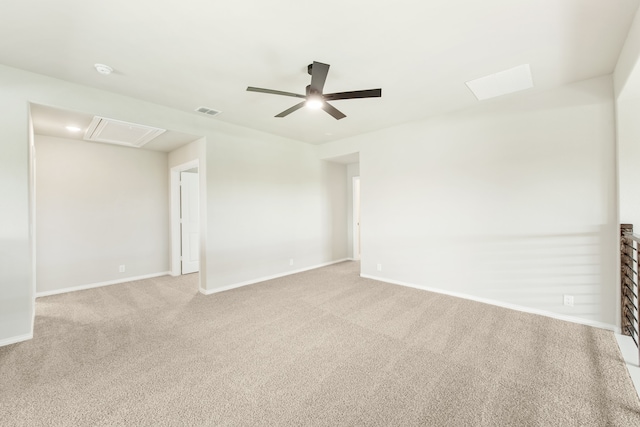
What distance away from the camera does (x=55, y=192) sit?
13.4ft

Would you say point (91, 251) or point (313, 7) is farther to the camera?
point (91, 251)

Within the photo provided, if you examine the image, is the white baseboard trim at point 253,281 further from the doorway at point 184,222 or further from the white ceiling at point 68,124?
the white ceiling at point 68,124

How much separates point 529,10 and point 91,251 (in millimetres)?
6255

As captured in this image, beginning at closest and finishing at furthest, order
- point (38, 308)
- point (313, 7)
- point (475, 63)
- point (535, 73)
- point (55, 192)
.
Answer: point (313, 7) → point (475, 63) → point (535, 73) → point (38, 308) → point (55, 192)

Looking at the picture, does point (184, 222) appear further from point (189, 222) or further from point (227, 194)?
point (227, 194)

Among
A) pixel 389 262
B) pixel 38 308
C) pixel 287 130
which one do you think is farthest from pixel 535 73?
pixel 38 308

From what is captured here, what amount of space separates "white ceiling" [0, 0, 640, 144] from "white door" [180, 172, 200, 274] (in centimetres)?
223

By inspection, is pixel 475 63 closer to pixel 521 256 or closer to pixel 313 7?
pixel 313 7

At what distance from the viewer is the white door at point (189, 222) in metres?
5.24

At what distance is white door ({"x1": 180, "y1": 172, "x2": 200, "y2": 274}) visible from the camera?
17.2 feet

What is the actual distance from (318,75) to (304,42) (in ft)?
0.91

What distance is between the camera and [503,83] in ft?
9.67

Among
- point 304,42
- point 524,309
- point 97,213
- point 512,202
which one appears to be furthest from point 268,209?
point 524,309

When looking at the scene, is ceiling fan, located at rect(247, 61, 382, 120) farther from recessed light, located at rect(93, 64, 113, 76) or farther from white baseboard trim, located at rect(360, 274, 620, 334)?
white baseboard trim, located at rect(360, 274, 620, 334)
